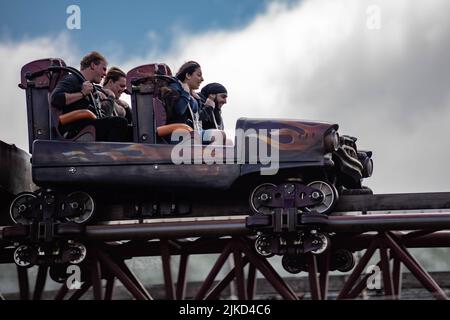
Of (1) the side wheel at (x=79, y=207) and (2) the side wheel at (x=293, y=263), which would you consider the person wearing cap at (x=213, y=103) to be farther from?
(2) the side wheel at (x=293, y=263)

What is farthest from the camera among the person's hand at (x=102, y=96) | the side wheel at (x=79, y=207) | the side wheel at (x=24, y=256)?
the person's hand at (x=102, y=96)

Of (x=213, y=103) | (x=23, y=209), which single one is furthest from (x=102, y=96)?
(x=23, y=209)

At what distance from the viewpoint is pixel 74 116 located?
13555 mm

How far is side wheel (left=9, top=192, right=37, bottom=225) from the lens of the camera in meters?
13.7

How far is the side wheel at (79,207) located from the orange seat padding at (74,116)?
76 centimetres

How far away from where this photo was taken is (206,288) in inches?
558

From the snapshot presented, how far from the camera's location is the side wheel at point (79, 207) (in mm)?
13719

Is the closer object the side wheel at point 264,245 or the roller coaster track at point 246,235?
the roller coaster track at point 246,235

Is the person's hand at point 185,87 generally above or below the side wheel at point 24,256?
above

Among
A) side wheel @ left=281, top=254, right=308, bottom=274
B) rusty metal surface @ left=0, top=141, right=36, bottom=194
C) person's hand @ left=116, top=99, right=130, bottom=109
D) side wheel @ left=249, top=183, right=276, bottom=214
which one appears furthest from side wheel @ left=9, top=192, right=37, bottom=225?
side wheel @ left=281, top=254, right=308, bottom=274

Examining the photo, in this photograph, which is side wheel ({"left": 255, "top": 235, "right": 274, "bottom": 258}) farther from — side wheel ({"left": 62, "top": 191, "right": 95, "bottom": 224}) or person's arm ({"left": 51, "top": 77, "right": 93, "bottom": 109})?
person's arm ({"left": 51, "top": 77, "right": 93, "bottom": 109})

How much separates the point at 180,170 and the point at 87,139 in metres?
1.05

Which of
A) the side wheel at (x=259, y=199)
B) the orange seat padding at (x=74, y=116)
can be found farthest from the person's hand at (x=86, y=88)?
the side wheel at (x=259, y=199)
